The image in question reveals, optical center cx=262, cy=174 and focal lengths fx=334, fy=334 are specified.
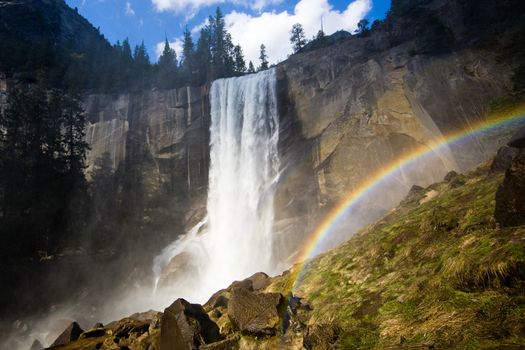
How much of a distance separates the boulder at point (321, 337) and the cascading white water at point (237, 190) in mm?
22852

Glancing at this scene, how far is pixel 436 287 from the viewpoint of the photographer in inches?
215

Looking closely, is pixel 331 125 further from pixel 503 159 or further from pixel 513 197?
pixel 513 197

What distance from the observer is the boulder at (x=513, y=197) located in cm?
573

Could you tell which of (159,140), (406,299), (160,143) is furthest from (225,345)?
(159,140)

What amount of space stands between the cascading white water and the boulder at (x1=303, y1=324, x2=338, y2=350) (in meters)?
22.9

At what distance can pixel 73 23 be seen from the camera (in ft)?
255

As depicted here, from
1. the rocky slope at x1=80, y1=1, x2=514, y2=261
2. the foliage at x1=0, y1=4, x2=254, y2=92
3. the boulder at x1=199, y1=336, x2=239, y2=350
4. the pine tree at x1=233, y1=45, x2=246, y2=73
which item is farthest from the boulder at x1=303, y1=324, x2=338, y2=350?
the pine tree at x1=233, y1=45, x2=246, y2=73

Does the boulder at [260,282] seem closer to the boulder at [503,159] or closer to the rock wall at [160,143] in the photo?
the boulder at [503,159]

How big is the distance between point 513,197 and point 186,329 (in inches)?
327

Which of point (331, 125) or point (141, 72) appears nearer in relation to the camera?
point (331, 125)

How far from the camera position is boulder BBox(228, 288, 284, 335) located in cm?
821

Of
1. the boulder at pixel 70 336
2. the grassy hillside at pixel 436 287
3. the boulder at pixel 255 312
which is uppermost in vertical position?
the grassy hillside at pixel 436 287

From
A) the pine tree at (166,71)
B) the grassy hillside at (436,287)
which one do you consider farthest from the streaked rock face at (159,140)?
the grassy hillside at (436,287)

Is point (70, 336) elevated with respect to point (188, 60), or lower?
lower
